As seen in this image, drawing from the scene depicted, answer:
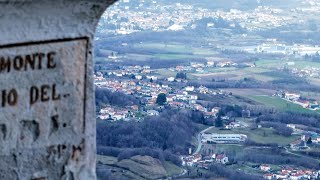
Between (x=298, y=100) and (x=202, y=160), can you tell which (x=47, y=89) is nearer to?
(x=202, y=160)

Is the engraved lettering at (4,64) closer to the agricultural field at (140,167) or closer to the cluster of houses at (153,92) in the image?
the agricultural field at (140,167)

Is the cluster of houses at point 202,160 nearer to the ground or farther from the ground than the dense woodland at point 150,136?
nearer to the ground

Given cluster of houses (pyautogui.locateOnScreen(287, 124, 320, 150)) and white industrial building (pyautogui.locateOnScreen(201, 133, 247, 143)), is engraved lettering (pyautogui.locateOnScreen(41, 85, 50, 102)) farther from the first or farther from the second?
cluster of houses (pyautogui.locateOnScreen(287, 124, 320, 150))

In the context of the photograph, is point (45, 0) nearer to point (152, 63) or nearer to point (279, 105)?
point (279, 105)

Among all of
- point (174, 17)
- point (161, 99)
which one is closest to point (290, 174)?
Answer: point (161, 99)

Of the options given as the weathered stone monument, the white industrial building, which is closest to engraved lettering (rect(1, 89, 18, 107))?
the weathered stone monument

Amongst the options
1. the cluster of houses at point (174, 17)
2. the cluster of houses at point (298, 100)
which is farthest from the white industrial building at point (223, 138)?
the cluster of houses at point (174, 17)

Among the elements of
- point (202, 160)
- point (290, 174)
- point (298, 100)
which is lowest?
point (202, 160)
